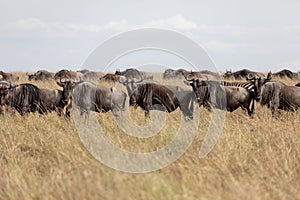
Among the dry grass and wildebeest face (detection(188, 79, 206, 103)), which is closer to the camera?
the dry grass

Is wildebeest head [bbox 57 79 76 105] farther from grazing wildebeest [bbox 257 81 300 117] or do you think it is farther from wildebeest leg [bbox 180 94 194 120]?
grazing wildebeest [bbox 257 81 300 117]

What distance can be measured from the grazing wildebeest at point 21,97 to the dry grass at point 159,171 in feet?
11.9

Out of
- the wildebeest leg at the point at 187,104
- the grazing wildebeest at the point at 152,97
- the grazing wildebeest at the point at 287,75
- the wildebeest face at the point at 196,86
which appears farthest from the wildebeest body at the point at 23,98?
the grazing wildebeest at the point at 287,75

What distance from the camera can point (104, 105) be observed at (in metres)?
14.2

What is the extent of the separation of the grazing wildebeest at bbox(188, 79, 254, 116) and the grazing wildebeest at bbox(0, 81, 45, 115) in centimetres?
448

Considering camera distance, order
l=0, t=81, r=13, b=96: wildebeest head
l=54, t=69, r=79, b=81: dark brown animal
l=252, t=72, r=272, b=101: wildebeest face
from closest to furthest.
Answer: l=0, t=81, r=13, b=96: wildebeest head < l=252, t=72, r=272, b=101: wildebeest face < l=54, t=69, r=79, b=81: dark brown animal

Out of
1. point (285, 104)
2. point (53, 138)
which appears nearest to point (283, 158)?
point (53, 138)

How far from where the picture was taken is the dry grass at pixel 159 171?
496 centimetres

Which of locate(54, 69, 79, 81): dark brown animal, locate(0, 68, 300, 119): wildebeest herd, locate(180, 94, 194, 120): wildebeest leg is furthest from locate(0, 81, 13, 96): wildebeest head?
locate(180, 94, 194, 120): wildebeest leg

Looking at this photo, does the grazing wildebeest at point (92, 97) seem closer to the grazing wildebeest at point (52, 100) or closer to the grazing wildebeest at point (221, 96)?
the grazing wildebeest at point (52, 100)

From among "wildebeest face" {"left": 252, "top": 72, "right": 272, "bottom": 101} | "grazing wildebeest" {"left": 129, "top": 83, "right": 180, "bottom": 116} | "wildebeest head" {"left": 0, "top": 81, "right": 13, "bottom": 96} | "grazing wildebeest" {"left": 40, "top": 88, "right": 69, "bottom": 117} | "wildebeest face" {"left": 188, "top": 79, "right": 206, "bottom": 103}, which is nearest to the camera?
"wildebeest head" {"left": 0, "top": 81, "right": 13, "bottom": 96}

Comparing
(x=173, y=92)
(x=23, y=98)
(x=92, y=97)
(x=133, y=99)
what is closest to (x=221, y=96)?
(x=173, y=92)

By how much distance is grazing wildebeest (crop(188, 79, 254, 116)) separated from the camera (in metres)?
13.9

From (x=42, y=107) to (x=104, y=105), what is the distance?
5.94 feet
